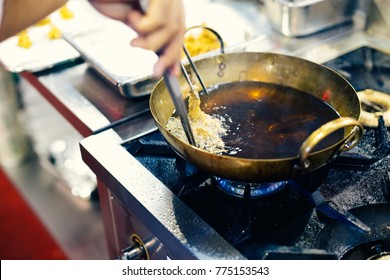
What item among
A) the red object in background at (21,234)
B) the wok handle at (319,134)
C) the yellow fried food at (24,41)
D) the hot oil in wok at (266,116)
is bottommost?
the red object in background at (21,234)

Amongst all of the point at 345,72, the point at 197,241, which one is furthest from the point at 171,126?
the point at 345,72

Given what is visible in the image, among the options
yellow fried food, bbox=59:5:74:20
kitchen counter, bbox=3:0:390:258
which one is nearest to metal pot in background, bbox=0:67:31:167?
yellow fried food, bbox=59:5:74:20

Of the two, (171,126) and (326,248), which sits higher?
(171,126)

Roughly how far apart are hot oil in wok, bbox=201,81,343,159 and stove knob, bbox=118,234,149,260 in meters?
0.31

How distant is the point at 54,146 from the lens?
2258mm

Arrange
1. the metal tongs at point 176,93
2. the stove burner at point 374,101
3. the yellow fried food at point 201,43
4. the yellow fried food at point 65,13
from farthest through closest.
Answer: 1. the yellow fried food at point 65,13
2. the yellow fried food at point 201,43
3. the stove burner at point 374,101
4. the metal tongs at point 176,93

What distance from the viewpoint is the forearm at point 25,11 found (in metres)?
0.92

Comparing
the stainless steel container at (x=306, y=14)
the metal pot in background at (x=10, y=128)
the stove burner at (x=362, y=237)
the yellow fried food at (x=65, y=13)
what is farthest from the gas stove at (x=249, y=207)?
the metal pot in background at (x=10, y=128)

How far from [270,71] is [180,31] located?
1.73 feet

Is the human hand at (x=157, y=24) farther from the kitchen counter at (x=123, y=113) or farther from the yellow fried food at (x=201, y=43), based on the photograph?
the yellow fried food at (x=201, y=43)

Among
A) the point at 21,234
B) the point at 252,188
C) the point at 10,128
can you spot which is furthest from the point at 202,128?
the point at 10,128

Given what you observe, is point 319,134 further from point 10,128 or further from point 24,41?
point 10,128

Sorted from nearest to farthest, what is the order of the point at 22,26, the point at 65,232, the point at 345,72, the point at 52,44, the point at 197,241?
1. the point at 197,241
2. the point at 22,26
3. the point at 345,72
4. the point at 52,44
5. the point at 65,232

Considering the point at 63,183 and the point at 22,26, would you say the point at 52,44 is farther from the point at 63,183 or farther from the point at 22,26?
the point at 63,183
